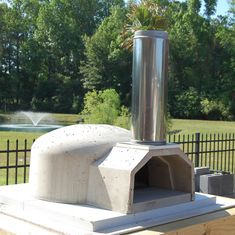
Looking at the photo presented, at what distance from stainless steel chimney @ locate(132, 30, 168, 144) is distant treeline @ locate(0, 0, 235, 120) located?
3381 cm

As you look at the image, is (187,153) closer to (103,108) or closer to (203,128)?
(103,108)

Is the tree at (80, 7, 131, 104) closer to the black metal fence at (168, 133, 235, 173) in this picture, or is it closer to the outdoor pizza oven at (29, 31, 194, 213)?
the black metal fence at (168, 133, 235, 173)

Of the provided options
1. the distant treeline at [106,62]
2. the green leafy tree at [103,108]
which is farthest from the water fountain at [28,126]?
the distant treeline at [106,62]

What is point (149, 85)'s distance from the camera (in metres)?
3.02

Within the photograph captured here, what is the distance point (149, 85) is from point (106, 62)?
39902 millimetres

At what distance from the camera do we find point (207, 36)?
1690 inches

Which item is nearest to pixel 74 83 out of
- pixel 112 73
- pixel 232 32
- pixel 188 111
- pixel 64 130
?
pixel 112 73

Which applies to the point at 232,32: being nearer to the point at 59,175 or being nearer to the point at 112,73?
the point at 112,73

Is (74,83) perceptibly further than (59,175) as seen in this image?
Yes

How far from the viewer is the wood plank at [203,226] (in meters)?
2.75

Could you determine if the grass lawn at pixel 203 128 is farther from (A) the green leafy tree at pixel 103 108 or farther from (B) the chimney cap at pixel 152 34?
(B) the chimney cap at pixel 152 34

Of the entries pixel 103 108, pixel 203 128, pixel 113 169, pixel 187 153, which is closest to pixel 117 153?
pixel 113 169

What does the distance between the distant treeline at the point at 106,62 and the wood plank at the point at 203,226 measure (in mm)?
33657

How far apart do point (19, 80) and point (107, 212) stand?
42.9 meters
